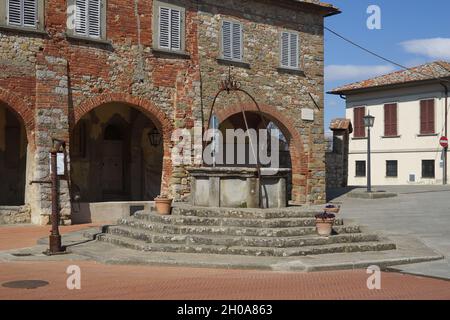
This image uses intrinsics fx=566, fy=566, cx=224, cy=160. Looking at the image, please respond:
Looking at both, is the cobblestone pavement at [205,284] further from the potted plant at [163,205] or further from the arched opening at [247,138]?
the arched opening at [247,138]

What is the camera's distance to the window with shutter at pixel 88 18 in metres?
15.8

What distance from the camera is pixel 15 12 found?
14789 millimetres

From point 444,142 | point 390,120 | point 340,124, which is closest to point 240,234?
point 340,124

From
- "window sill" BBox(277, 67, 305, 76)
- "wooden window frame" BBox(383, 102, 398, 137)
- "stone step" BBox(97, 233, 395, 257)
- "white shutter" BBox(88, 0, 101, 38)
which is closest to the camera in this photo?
"stone step" BBox(97, 233, 395, 257)

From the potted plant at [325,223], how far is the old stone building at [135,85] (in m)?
7.18

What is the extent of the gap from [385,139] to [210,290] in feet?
94.3

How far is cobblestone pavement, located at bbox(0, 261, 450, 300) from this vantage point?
709cm

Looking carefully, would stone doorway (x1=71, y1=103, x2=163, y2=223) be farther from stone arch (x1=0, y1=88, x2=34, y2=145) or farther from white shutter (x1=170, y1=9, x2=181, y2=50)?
stone arch (x1=0, y1=88, x2=34, y2=145)

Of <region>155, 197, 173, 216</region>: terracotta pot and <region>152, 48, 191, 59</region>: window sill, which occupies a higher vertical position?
<region>152, 48, 191, 59</region>: window sill

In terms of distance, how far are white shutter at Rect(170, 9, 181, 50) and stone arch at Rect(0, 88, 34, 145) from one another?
16.2 ft

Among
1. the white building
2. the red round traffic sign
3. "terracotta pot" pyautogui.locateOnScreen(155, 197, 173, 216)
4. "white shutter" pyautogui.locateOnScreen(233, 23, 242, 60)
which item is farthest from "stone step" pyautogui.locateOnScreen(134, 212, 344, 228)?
the white building

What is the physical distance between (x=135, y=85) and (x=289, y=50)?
6.24 metres

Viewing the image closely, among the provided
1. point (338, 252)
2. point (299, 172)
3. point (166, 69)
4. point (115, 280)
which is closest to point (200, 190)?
point (338, 252)

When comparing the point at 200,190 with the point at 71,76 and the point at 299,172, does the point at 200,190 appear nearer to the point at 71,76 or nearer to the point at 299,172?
the point at 71,76
